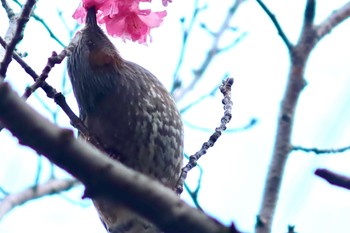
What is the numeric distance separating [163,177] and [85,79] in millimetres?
596

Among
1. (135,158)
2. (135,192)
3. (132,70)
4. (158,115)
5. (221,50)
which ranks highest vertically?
(221,50)

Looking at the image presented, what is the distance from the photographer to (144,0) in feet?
7.63

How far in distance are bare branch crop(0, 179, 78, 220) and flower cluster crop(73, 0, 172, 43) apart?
1.76m

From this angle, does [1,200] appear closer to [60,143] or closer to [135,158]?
[135,158]

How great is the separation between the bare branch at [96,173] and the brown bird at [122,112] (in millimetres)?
1903

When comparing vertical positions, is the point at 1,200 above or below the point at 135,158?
above

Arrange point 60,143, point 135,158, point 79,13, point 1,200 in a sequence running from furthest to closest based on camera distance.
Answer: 1. point 1,200
2. point 135,158
3. point 79,13
4. point 60,143

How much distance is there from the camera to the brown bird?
9.67 ft

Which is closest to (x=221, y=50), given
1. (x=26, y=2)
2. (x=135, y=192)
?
(x=26, y=2)

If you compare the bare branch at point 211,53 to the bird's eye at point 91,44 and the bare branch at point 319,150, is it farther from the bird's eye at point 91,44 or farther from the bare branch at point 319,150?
the bare branch at point 319,150

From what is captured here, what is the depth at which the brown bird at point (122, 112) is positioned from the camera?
295 cm

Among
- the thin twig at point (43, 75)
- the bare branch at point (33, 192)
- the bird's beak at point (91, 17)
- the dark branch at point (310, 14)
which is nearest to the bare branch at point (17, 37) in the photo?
the thin twig at point (43, 75)

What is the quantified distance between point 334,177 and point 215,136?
1692 mm

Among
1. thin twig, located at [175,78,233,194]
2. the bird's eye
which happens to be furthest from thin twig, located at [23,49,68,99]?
the bird's eye
